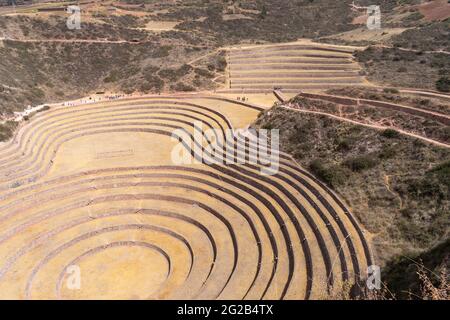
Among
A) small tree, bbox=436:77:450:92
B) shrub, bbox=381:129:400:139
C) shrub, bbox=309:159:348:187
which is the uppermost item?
small tree, bbox=436:77:450:92

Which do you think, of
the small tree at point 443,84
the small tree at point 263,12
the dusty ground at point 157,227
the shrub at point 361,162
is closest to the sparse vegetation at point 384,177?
the shrub at point 361,162

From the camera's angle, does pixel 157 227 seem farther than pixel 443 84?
No

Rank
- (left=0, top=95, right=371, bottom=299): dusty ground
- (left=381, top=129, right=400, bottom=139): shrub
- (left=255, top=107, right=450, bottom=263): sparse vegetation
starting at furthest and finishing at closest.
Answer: (left=381, top=129, right=400, bottom=139): shrub, (left=0, top=95, right=371, bottom=299): dusty ground, (left=255, top=107, right=450, bottom=263): sparse vegetation

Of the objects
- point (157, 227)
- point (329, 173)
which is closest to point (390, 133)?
point (329, 173)

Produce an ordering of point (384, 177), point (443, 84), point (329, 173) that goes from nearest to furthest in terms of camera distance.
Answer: point (384, 177) < point (329, 173) < point (443, 84)

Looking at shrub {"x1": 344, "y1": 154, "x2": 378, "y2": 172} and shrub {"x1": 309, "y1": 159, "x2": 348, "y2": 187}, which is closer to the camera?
shrub {"x1": 309, "y1": 159, "x2": 348, "y2": 187}

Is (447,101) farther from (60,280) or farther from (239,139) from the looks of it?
(60,280)

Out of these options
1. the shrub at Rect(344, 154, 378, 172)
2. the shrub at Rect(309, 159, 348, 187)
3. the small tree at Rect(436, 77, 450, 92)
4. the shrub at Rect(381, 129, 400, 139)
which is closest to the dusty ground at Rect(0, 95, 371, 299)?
the shrub at Rect(309, 159, 348, 187)

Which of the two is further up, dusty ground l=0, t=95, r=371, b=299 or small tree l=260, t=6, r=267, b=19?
small tree l=260, t=6, r=267, b=19

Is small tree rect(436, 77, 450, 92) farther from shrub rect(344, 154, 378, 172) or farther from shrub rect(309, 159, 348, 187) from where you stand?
shrub rect(309, 159, 348, 187)

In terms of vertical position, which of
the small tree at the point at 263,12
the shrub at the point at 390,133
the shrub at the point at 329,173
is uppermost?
the small tree at the point at 263,12

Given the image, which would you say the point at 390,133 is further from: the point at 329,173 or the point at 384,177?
the point at 329,173

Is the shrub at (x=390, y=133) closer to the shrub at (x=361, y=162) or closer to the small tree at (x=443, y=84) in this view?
the shrub at (x=361, y=162)
